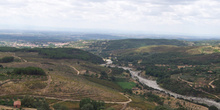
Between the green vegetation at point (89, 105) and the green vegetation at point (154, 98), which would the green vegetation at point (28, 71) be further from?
the green vegetation at point (154, 98)

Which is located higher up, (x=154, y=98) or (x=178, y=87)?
(x=178, y=87)

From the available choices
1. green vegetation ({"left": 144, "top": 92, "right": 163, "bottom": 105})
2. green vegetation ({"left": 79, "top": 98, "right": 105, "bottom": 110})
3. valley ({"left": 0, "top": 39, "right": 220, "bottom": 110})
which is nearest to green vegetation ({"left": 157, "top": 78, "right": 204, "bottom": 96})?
valley ({"left": 0, "top": 39, "right": 220, "bottom": 110})

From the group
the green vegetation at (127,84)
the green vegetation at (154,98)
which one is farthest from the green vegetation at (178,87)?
the green vegetation at (154,98)

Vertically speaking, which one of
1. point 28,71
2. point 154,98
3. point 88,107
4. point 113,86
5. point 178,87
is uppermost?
point 28,71

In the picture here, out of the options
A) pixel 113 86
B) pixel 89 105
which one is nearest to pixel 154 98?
pixel 113 86

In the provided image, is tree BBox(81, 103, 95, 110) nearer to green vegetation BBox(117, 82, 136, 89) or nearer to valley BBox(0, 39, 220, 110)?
valley BBox(0, 39, 220, 110)

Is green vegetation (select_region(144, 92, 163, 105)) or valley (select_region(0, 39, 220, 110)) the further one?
green vegetation (select_region(144, 92, 163, 105))

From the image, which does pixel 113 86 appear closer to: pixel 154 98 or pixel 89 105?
pixel 154 98

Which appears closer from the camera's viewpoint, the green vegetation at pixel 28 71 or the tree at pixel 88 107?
the tree at pixel 88 107

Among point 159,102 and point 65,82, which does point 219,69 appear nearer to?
point 159,102

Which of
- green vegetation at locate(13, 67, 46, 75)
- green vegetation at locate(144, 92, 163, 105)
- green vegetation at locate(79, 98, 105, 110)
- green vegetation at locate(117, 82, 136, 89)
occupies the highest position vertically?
green vegetation at locate(13, 67, 46, 75)

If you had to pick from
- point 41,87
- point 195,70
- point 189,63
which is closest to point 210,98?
point 195,70
